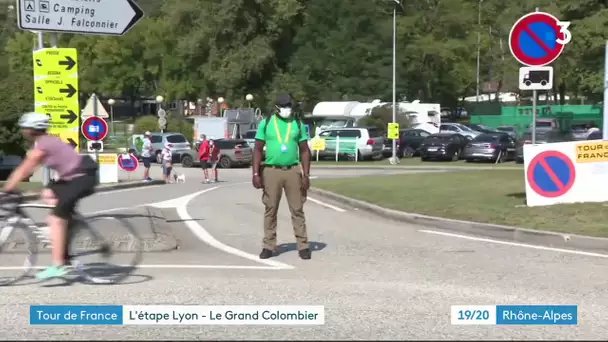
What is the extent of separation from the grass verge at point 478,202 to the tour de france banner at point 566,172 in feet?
1.11

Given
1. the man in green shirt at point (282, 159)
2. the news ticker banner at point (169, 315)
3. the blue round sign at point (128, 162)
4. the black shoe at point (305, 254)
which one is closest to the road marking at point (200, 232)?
the black shoe at point (305, 254)

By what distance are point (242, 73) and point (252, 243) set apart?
53.7 metres

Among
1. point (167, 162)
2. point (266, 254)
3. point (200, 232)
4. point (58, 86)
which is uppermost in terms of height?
point (58, 86)

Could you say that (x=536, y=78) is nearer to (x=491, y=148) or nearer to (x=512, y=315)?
(x=512, y=315)

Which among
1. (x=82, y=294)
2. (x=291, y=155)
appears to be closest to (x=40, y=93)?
(x=291, y=155)

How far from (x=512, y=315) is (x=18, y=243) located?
16.8 feet

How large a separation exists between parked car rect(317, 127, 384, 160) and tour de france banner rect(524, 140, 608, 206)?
29278mm

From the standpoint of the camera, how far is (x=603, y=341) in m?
5.68

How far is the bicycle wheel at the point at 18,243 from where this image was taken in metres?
7.90

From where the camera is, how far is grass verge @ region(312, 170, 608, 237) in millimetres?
11828

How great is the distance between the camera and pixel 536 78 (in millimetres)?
12695

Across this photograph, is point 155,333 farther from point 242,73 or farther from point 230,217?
point 242,73

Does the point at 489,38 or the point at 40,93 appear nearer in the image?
the point at 40,93

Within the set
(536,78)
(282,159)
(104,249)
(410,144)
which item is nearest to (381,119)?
(410,144)
